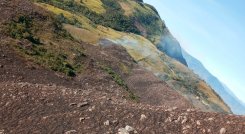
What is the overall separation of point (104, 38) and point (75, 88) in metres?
56.8

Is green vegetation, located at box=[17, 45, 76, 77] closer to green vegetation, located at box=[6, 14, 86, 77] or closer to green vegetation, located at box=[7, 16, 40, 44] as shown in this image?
green vegetation, located at box=[6, 14, 86, 77]

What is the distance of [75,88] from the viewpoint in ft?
147

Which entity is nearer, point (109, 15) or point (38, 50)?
point (38, 50)

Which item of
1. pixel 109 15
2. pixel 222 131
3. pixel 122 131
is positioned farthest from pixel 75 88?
pixel 109 15

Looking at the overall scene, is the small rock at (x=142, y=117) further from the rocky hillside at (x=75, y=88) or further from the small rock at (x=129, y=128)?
the small rock at (x=129, y=128)

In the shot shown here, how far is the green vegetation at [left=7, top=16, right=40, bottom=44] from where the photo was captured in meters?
49.7

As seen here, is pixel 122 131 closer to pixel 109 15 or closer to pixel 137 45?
pixel 137 45

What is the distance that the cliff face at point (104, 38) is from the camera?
51.7 meters

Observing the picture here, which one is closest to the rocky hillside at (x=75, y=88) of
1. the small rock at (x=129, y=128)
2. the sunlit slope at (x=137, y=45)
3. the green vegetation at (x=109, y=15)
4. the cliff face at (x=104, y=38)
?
the small rock at (x=129, y=128)

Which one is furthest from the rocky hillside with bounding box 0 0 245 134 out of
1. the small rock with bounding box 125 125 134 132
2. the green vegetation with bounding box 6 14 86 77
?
the green vegetation with bounding box 6 14 86 77

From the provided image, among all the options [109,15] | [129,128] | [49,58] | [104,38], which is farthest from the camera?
[109,15]

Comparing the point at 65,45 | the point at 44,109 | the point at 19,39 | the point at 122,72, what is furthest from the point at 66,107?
the point at 122,72

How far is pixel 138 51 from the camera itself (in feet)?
376

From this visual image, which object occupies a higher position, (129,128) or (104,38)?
(129,128)
